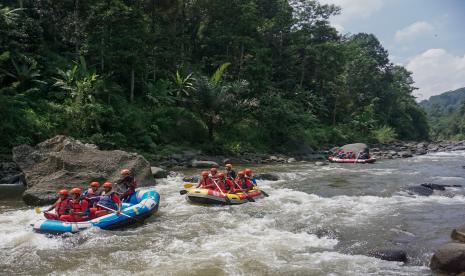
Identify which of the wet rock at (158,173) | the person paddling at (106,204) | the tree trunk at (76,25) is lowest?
the person paddling at (106,204)

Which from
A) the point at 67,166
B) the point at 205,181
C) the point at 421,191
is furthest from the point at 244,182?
the point at 421,191

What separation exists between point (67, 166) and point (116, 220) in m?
4.41

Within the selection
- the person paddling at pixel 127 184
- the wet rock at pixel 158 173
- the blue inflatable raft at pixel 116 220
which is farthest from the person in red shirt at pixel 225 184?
the wet rock at pixel 158 173

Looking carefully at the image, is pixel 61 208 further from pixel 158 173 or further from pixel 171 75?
pixel 171 75

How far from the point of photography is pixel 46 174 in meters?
12.9

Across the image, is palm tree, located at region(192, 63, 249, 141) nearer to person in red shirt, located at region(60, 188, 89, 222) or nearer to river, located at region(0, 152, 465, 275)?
river, located at region(0, 152, 465, 275)

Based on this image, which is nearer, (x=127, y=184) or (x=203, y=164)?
(x=127, y=184)

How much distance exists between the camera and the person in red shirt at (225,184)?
1252 centimetres

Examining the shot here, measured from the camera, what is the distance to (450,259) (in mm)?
6641

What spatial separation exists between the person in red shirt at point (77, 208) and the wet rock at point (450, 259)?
23.7 ft

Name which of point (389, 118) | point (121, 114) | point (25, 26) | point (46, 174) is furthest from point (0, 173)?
point (389, 118)

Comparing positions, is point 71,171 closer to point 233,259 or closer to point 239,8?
point 233,259

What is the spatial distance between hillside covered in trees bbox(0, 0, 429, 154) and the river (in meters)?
6.82

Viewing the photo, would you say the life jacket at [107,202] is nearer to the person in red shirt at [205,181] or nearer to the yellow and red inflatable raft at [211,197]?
the yellow and red inflatable raft at [211,197]
